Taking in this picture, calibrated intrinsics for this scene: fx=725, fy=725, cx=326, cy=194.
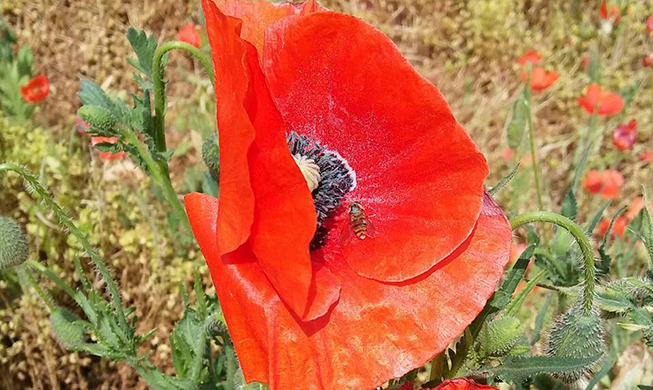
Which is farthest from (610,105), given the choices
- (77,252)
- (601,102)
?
(77,252)

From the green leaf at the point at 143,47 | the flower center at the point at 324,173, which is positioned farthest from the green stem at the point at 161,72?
the flower center at the point at 324,173

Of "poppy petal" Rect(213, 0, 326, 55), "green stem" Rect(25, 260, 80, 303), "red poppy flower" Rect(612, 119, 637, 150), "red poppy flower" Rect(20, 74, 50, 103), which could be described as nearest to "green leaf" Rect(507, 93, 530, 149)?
"red poppy flower" Rect(612, 119, 637, 150)

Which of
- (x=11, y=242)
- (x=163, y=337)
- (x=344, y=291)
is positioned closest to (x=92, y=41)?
(x=163, y=337)

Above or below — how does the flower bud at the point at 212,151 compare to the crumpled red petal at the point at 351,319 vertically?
below

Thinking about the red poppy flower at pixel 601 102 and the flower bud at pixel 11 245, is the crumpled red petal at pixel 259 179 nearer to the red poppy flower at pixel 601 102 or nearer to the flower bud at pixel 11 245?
the flower bud at pixel 11 245

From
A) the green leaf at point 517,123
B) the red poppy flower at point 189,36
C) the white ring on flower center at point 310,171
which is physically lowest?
the green leaf at point 517,123

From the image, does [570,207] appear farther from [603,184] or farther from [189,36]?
[189,36]

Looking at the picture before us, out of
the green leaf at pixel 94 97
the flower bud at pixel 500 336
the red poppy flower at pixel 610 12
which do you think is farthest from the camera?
the red poppy flower at pixel 610 12
